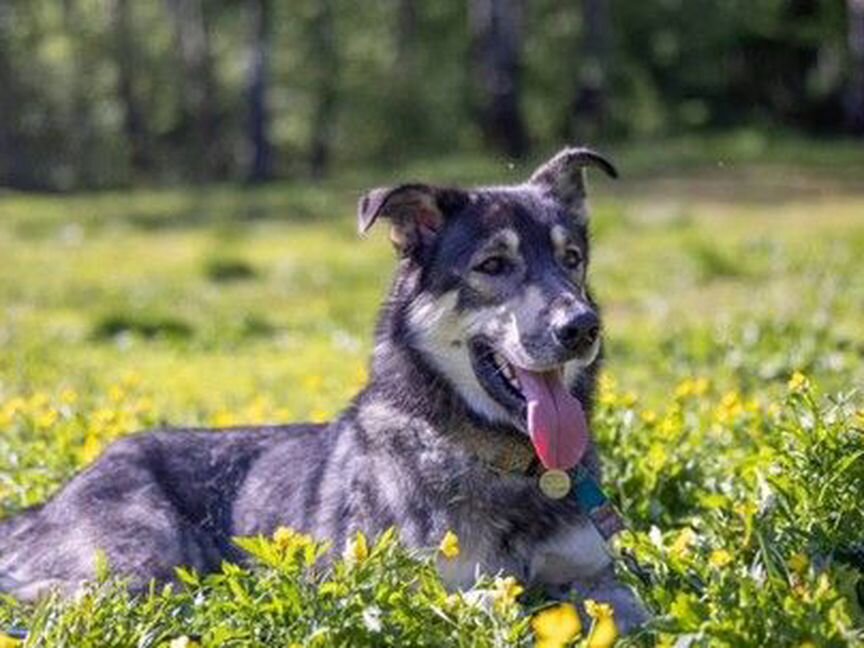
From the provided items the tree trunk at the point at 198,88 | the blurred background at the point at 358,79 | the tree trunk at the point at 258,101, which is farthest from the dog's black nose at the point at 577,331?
the blurred background at the point at 358,79

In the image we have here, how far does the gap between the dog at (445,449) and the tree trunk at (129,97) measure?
127 feet

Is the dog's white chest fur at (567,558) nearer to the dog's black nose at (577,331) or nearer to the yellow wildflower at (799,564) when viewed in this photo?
the dog's black nose at (577,331)

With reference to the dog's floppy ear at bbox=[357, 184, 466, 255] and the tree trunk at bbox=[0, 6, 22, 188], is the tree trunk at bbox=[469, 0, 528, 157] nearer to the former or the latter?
the tree trunk at bbox=[0, 6, 22, 188]

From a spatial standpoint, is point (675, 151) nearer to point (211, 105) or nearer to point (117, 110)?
point (211, 105)

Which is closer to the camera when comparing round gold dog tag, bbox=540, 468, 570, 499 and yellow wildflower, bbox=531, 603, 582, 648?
yellow wildflower, bbox=531, 603, 582, 648

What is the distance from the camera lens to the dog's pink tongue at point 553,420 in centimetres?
611

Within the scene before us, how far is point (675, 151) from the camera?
32.0 meters

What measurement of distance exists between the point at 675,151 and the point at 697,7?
1297 cm

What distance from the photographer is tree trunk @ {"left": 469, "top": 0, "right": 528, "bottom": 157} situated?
3247cm

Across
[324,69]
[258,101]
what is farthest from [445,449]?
[324,69]

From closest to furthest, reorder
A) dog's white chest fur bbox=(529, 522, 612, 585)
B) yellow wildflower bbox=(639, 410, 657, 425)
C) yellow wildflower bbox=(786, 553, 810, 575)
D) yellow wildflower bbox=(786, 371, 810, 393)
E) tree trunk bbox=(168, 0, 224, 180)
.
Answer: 1. yellow wildflower bbox=(786, 553, 810, 575)
2. yellow wildflower bbox=(786, 371, 810, 393)
3. dog's white chest fur bbox=(529, 522, 612, 585)
4. yellow wildflower bbox=(639, 410, 657, 425)
5. tree trunk bbox=(168, 0, 224, 180)

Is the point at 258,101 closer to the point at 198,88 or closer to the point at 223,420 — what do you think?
the point at 198,88

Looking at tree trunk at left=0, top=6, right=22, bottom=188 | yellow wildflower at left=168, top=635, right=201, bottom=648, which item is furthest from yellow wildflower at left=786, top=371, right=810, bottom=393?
tree trunk at left=0, top=6, right=22, bottom=188

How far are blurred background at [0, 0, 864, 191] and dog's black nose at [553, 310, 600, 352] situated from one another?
3549 cm
